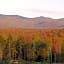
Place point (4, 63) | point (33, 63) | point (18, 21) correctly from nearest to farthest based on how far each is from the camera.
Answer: point (4, 63) < point (33, 63) < point (18, 21)

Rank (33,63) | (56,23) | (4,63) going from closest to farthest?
(4,63) < (33,63) < (56,23)

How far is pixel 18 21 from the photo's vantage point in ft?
149

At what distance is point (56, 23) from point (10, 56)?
24595 mm

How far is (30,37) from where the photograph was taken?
857 inches

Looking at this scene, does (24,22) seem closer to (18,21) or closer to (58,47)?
(18,21)

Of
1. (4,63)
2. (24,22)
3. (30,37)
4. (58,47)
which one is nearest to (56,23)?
(24,22)

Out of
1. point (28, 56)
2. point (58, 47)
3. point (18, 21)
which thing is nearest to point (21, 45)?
point (28, 56)

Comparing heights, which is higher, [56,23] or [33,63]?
[56,23]

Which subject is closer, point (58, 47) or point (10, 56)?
point (10, 56)

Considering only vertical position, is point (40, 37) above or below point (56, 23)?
below

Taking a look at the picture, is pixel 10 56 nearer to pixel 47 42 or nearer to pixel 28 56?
pixel 28 56

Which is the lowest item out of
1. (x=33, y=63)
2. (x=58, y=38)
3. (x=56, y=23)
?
(x=33, y=63)

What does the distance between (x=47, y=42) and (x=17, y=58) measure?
2.54 m

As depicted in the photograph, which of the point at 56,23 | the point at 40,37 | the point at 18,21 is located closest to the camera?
the point at 40,37
